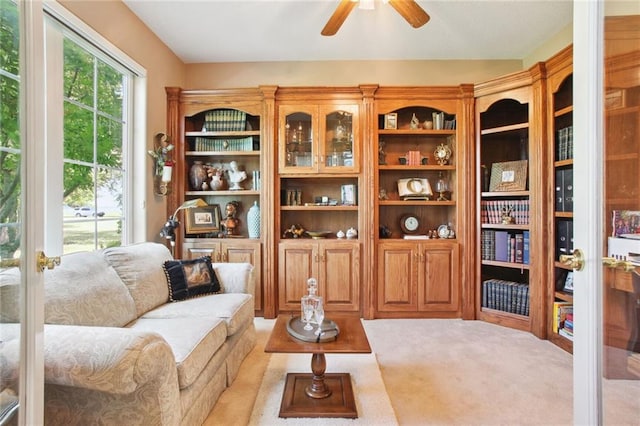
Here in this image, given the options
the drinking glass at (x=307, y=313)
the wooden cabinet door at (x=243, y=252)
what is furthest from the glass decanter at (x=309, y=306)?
the wooden cabinet door at (x=243, y=252)

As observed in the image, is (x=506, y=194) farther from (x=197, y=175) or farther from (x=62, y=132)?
(x=62, y=132)

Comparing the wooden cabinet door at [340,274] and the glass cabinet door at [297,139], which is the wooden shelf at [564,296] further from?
the glass cabinet door at [297,139]

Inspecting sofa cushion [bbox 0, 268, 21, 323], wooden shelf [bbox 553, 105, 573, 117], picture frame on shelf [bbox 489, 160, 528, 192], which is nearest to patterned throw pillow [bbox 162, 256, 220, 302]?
sofa cushion [bbox 0, 268, 21, 323]

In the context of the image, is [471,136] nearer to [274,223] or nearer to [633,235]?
[274,223]

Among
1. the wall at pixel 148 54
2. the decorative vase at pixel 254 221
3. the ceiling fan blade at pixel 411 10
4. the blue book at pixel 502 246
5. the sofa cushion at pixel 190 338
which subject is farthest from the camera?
the decorative vase at pixel 254 221

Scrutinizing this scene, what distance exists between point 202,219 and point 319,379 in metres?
2.10

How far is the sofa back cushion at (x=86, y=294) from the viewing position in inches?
58.8

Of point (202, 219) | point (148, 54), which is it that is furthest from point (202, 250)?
point (148, 54)

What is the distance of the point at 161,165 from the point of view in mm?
2949

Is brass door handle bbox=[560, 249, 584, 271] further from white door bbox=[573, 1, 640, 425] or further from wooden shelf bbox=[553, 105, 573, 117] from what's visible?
wooden shelf bbox=[553, 105, 573, 117]

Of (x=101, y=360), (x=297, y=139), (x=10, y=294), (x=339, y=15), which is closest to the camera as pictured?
(x=10, y=294)

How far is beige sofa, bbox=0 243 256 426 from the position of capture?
111 cm

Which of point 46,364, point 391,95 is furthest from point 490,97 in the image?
point 46,364

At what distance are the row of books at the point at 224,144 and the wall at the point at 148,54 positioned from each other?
1.26 feet
